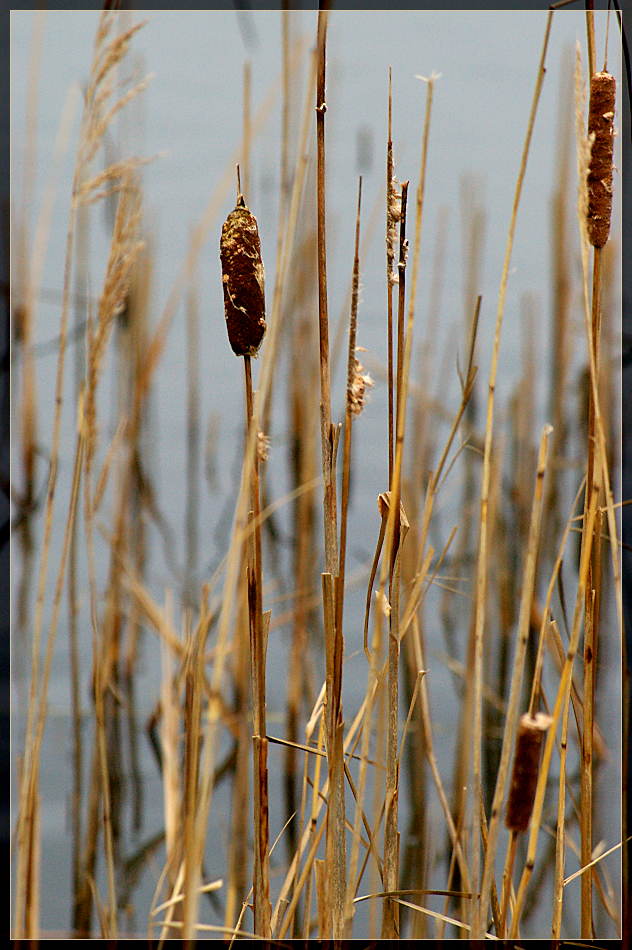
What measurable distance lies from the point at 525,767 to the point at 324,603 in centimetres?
20

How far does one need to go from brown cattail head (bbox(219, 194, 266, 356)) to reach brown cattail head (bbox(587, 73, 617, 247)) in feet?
0.68

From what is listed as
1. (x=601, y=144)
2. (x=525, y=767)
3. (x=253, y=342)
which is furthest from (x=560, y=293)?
(x=525, y=767)

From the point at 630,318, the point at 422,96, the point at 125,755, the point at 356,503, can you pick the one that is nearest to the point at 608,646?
the point at 356,503

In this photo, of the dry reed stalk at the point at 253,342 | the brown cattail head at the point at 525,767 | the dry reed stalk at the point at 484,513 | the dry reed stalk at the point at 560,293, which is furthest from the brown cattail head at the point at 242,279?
the dry reed stalk at the point at 560,293

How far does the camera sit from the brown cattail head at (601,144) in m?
0.59

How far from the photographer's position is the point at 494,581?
5.56ft

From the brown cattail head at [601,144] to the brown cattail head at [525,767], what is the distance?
1.00 feet

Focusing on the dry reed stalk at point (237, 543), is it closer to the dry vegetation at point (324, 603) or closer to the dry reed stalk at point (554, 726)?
the dry vegetation at point (324, 603)

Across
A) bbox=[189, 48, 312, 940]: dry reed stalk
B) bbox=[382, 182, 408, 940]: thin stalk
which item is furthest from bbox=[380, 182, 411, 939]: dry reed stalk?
bbox=[189, 48, 312, 940]: dry reed stalk

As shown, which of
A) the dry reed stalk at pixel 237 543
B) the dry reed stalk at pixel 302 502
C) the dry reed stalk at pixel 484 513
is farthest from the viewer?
the dry reed stalk at pixel 302 502

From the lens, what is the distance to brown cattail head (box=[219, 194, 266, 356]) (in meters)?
0.55

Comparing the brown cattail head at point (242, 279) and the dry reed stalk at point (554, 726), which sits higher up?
the brown cattail head at point (242, 279)

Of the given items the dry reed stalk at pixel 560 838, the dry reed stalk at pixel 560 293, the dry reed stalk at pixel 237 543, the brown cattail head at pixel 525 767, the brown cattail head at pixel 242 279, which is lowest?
the dry reed stalk at pixel 560 838

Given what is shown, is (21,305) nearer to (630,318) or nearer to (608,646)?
(630,318)
